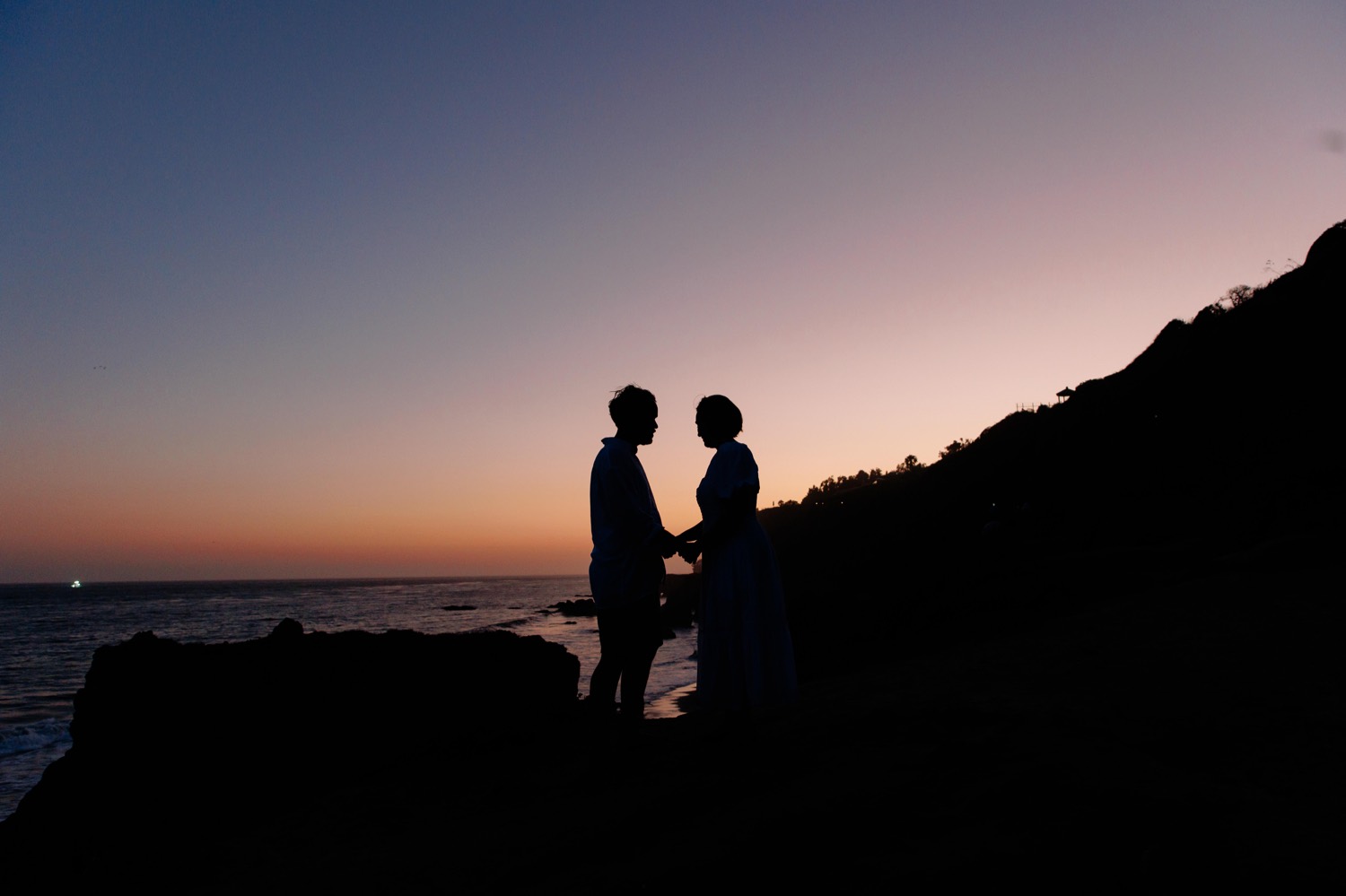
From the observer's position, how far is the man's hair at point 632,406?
458cm

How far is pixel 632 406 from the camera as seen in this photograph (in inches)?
180

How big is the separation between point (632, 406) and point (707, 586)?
116cm

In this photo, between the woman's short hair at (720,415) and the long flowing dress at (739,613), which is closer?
the long flowing dress at (739,613)

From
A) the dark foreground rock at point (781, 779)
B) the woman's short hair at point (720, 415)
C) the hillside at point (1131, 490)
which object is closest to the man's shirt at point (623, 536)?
the woman's short hair at point (720, 415)

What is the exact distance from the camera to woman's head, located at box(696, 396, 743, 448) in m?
4.70

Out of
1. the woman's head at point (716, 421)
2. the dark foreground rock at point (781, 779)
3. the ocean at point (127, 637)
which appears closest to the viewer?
the dark foreground rock at point (781, 779)

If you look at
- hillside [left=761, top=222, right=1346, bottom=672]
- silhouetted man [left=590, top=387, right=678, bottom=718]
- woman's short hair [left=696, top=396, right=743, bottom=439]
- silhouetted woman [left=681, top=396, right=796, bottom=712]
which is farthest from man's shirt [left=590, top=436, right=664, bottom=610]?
hillside [left=761, top=222, right=1346, bottom=672]

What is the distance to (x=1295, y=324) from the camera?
2039cm

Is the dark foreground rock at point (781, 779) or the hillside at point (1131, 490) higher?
the hillside at point (1131, 490)

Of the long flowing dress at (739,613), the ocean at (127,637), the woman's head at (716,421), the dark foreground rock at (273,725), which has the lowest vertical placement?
the ocean at (127,637)

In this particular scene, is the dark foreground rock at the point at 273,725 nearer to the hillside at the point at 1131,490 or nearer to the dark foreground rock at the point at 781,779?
the dark foreground rock at the point at 781,779

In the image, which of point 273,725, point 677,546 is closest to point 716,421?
point 677,546

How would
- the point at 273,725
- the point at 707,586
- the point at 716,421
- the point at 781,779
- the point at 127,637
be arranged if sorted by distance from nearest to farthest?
the point at 781,779 → the point at 707,586 → the point at 716,421 → the point at 273,725 → the point at 127,637

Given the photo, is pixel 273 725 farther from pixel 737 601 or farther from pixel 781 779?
pixel 781 779
